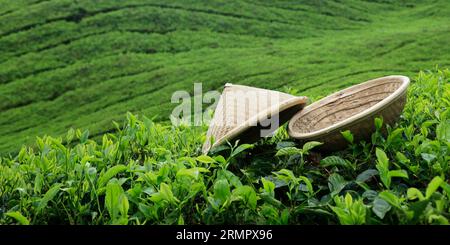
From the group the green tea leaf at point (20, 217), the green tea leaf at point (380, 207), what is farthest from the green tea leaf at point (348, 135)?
the green tea leaf at point (20, 217)

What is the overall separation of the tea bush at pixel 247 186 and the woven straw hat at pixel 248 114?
0.28 feet

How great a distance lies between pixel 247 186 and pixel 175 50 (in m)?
6.92

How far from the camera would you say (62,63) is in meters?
8.12

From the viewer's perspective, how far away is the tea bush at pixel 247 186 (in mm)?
1737

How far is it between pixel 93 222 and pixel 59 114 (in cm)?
552

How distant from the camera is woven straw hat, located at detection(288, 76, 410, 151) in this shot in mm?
2146

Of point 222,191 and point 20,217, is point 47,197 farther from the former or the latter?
point 222,191

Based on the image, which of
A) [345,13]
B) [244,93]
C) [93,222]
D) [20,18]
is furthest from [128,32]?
[93,222]

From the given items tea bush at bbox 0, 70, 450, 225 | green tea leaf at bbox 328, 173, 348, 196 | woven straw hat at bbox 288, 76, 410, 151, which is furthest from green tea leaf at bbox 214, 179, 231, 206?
woven straw hat at bbox 288, 76, 410, 151

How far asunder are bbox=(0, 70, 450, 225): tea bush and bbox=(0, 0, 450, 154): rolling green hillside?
3.92 meters

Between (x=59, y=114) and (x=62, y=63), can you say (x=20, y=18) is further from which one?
(x=59, y=114)

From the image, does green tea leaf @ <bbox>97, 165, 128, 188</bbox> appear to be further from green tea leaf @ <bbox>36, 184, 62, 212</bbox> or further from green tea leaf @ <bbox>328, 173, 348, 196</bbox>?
green tea leaf @ <bbox>328, 173, 348, 196</bbox>

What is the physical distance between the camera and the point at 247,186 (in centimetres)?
178

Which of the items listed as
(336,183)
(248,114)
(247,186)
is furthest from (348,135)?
(247,186)
